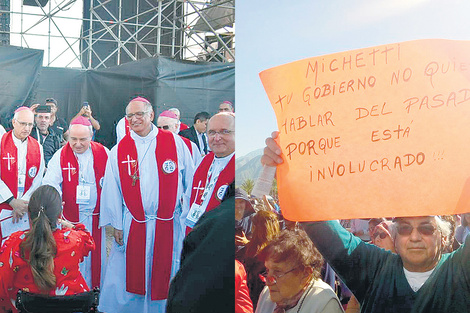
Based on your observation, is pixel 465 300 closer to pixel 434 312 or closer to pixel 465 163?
pixel 434 312

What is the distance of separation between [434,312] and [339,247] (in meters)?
0.46

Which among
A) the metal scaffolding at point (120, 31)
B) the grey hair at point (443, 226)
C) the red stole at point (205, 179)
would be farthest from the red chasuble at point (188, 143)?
the grey hair at point (443, 226)

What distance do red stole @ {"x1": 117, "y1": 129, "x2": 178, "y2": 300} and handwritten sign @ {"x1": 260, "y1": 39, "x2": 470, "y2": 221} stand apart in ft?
2.74

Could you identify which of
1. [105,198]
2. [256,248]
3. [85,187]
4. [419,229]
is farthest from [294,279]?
[85,187]

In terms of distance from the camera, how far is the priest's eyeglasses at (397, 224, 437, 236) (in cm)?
265

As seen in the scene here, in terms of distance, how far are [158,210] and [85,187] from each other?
1.37 feet

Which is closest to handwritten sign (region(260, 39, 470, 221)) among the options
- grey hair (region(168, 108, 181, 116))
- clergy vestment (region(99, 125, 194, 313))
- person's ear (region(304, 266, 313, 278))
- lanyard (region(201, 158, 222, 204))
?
person's ear (region(304, 266, 313, 278))

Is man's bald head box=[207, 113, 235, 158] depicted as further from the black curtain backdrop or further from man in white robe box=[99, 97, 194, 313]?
man in white robe box=[99, 97, 194, 313]

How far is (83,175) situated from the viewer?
3.50 meters

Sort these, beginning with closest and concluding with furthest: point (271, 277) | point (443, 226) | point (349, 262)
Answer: point (443, 226) → point (349, 262) → point (271, 277)

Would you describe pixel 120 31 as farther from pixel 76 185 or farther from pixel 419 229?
pixel 419 229

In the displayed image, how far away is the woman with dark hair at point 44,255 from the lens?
330 centimetres

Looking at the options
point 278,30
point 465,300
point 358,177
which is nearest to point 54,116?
point 278,30

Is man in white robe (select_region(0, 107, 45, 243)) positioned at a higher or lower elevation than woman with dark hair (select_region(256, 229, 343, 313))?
higher
